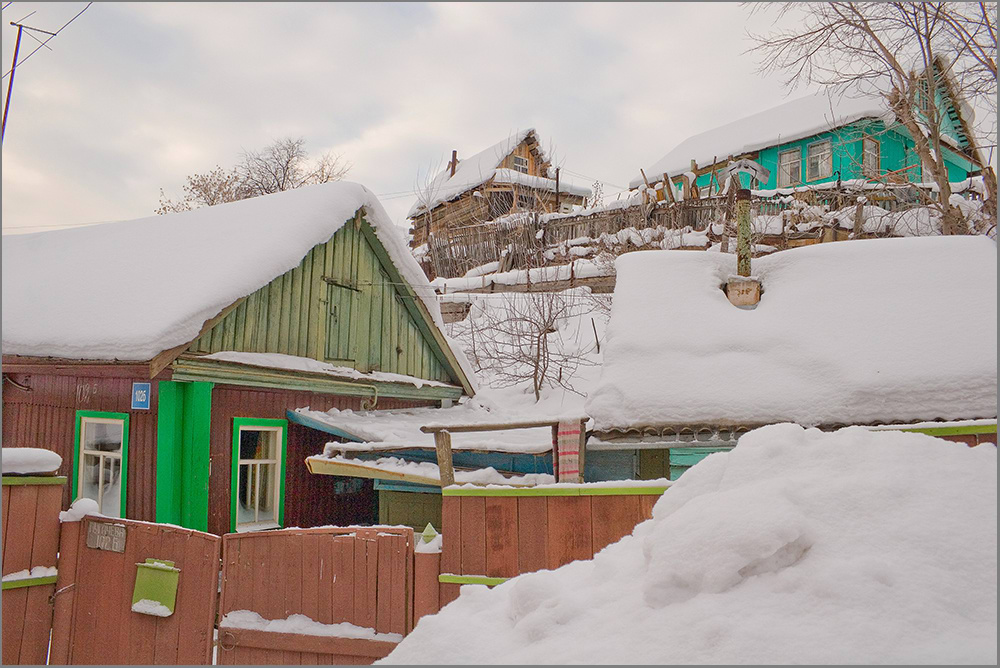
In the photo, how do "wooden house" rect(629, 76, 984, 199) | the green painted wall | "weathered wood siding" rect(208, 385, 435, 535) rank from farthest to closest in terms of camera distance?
"wooden house" rect(629, 76, 984, 199) → "weathered wood siding" rect(208, 385, 435, 535) → the green painted wall

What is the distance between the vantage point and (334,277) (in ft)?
35.7

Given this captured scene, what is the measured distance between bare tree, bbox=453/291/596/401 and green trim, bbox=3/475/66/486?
11.3 m

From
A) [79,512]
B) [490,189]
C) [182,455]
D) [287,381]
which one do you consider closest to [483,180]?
[490,189]

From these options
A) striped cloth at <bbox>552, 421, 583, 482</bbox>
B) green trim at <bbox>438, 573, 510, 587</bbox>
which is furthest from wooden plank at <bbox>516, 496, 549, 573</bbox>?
striped cloth at <bbox>552, 421, 583, 482</bbox>

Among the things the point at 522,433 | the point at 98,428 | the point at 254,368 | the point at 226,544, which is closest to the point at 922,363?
the point at 522,433

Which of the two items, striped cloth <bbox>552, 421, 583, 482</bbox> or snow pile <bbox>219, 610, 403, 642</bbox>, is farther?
striped cloth <bbox>552, 421, 583, 482</bbox>

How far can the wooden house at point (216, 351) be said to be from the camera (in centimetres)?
830

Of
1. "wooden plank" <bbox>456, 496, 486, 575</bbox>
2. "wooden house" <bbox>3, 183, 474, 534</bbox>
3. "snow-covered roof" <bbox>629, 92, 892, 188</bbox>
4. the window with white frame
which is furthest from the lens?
"snow-covered roof" <bbox>629, 92, 892, 188</bbox>

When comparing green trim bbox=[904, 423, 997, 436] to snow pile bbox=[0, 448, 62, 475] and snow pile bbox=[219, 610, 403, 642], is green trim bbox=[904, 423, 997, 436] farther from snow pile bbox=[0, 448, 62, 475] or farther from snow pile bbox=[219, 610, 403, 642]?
snow pile bbox=[0, 448, 62, 475]

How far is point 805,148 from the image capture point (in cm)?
2675

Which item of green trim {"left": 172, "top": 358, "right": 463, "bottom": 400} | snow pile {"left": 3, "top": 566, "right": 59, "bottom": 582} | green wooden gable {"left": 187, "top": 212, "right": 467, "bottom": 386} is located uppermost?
green wooden gable {"left": 187, "top": 212, "right": 467, "bottom": 386}

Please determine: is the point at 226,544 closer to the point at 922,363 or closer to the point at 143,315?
the point at 143,315

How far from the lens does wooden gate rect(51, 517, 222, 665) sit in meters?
6.01

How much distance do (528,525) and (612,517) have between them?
2.16 feet
